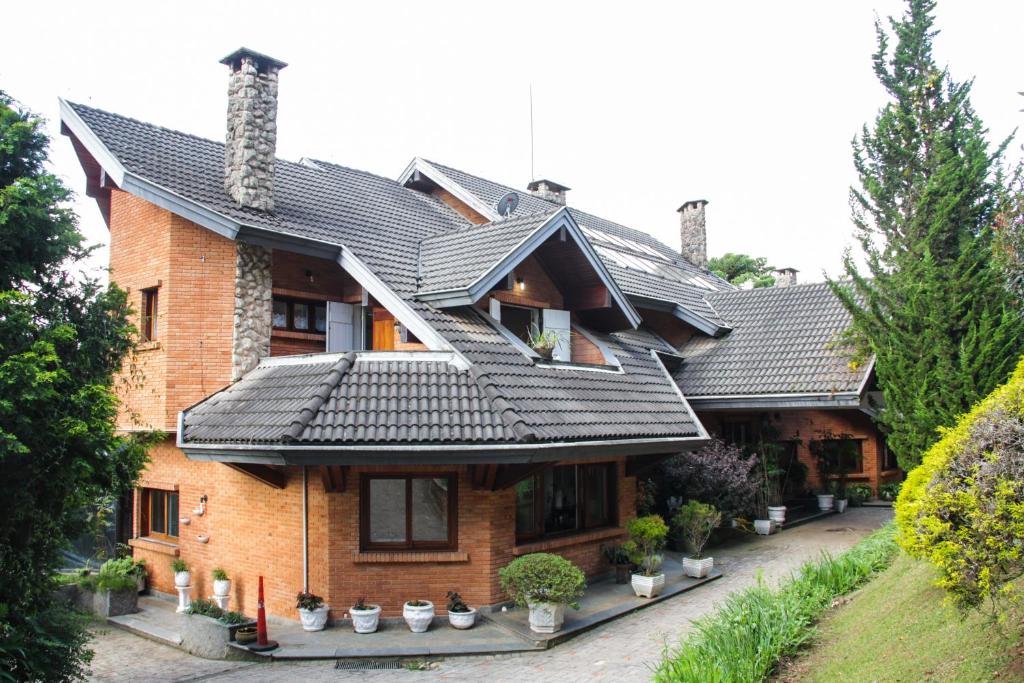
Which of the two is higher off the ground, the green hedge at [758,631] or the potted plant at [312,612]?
the green hedge at [758,631]

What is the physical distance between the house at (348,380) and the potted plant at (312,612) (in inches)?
8.7

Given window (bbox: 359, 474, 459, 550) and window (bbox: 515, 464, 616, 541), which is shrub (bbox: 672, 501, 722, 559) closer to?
window (bbox: 515, 464, 616, 541)

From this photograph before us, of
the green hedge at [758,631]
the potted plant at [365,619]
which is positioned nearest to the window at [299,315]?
the potted plant at [365,619]

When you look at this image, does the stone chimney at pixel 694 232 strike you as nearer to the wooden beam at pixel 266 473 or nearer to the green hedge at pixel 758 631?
the green hedge at pixel 758 631

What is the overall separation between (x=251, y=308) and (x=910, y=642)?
10.3 meters

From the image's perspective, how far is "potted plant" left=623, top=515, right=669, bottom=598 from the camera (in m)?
12.3

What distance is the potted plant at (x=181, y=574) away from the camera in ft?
41.0

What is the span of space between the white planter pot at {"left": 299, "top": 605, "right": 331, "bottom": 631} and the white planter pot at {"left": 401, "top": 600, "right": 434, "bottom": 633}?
1.12 m

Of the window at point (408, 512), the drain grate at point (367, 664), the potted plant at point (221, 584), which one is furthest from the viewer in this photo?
the potted plant at point (221, 584)

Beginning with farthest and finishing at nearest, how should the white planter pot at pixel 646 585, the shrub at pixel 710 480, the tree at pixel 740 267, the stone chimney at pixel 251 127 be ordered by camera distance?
the tree at pixel 740 267, the shrub at pixel 710 480, the stone chimney at pixel 251 127, the white planter pot at pixel 646 585

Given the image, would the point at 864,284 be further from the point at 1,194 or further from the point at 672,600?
the point at 1,194

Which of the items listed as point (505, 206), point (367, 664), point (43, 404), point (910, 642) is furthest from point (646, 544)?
point (43, 404)

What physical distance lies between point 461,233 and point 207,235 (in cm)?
461

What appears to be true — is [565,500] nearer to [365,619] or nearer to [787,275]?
[365,619]
